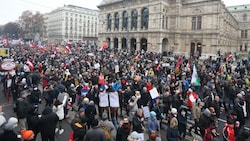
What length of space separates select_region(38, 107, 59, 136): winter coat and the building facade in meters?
106

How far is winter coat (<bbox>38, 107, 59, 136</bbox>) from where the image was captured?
6012 millimetres

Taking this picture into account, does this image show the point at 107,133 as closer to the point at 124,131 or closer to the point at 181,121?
the point at 124,131

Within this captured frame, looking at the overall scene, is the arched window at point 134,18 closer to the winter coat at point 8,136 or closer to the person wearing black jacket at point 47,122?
the person wearing black jacket at point 47,122

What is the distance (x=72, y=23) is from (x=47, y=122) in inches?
4508

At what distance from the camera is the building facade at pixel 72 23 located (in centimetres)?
11181

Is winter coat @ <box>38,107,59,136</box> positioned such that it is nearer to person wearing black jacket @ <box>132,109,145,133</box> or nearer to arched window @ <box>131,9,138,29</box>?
person wearing black jacket @ <box>132,109,145,133</box>

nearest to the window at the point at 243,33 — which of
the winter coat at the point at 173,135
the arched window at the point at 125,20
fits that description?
the arched window at the point at 125,20

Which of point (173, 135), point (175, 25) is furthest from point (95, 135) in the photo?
point (175, 25)

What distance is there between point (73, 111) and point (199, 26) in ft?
124

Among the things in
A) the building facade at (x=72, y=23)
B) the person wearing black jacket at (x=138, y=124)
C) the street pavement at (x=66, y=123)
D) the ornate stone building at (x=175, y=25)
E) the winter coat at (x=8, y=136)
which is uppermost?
the building facade at (x=72, y=23)

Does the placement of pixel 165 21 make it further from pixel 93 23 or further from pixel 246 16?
pixel 93 23

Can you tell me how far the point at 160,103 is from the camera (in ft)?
29.9

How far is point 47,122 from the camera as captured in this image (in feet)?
19.8

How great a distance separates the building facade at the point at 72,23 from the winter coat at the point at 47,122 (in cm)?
10604
